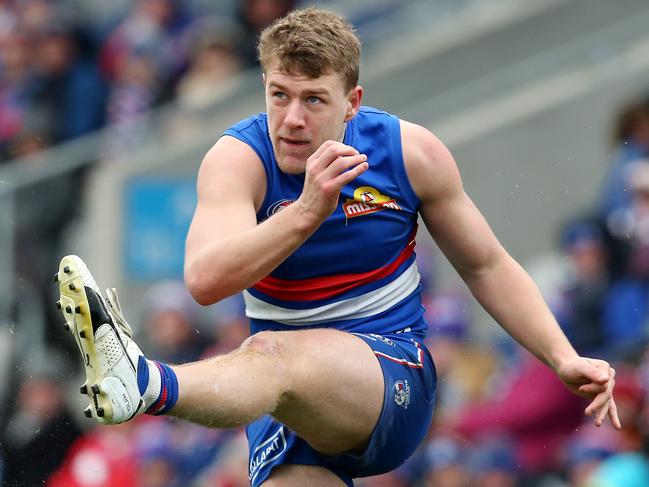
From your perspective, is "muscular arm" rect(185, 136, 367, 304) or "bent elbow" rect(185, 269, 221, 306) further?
"bent elbow" rect(185, 269, 221, 306)

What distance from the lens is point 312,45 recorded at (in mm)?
5062

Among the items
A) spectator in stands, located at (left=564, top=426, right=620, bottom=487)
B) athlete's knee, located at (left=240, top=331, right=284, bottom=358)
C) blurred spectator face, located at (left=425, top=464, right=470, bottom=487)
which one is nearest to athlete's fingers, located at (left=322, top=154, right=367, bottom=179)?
athlete's knee, located at (left=240, top=331, right=284, bottom=358)

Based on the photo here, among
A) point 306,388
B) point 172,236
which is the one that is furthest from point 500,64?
point 306,388

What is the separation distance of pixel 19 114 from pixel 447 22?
12.8 ft

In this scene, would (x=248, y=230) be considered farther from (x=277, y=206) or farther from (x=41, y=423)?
(x=41, y=423)

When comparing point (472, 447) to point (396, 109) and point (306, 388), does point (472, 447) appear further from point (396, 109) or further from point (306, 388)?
point (306, 388)

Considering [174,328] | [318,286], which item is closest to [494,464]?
[174,328]

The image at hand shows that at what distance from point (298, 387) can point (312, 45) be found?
46.5 inches

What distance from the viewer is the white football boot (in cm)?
470

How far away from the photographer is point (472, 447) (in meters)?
8.92

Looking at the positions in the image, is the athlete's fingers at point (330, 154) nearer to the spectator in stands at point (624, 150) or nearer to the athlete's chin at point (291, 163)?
the athlete's chin at point (291, 163)

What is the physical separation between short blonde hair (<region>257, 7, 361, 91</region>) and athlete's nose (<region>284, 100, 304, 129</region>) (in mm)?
112

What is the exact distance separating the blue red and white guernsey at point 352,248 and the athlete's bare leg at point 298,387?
0.22 metres

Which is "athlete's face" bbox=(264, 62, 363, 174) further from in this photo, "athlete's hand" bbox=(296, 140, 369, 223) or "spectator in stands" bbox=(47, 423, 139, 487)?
"spectator in stands" bbox=(47, 423, 139, 487)
